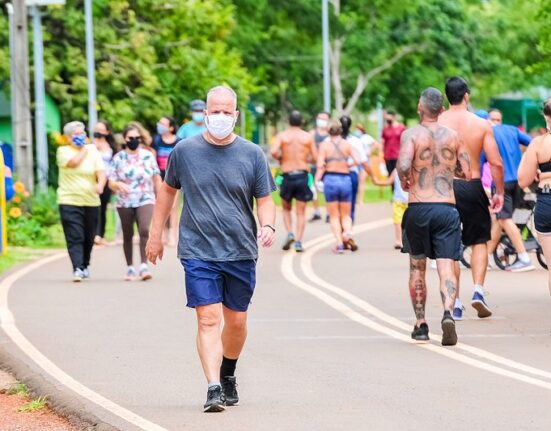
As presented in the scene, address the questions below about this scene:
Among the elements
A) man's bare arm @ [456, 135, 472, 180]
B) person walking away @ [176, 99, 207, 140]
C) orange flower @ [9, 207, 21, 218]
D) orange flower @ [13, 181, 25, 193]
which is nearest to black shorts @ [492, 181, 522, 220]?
person walking away @ [176, 99, 207, 140]

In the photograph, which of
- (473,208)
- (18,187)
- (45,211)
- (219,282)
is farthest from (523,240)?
(219,282)

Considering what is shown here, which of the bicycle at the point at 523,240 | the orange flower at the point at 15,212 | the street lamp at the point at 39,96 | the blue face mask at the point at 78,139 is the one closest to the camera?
the blue face mask at the point at 78,139

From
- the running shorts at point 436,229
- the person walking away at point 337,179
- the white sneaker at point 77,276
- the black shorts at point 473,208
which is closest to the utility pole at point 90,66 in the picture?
the person walking away at point 337,179

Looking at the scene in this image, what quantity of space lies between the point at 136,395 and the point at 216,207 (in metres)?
1.33

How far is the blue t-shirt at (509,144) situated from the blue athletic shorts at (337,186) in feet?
11.8

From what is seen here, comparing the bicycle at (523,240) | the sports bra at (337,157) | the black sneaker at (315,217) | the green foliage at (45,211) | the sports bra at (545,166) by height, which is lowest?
the black sneaker at (315,217)

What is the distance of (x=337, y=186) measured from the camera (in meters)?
22.1

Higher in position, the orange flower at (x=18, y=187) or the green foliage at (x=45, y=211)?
the orange flower at (x=18, y=187)

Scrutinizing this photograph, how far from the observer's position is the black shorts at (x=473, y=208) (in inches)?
526

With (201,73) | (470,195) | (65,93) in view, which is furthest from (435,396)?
Answer: (201,73)

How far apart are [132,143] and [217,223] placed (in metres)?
9.60

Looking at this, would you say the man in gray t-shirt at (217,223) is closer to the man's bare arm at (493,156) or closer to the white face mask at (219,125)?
the white face mask at (219,125)

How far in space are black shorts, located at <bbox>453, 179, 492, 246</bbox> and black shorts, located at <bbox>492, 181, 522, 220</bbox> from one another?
15.9 feet

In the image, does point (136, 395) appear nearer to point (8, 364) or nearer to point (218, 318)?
point (218, 318)
